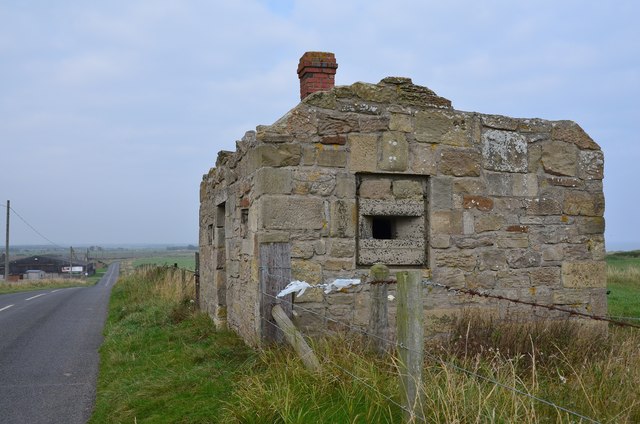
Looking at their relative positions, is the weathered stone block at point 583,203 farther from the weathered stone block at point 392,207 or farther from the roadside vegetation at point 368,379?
the weathered stone block at point 392,207

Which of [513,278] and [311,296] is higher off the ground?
[513,278]

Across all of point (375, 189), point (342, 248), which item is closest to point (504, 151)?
point (375, 189)

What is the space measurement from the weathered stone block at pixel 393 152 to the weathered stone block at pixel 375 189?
17 cm

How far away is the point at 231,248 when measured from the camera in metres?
8.89

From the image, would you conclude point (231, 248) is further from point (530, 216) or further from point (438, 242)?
point (530, 216)

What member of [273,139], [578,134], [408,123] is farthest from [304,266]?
[578,134]

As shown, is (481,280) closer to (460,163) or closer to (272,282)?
(460,163)

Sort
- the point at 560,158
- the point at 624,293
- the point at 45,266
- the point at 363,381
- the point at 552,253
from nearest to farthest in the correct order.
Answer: the point at 363,381, the point at 552,253, the point at 560,158, the point at 624,293, the point at 45,266

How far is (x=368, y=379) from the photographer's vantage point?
4.37 m

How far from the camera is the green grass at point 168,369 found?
211 inches

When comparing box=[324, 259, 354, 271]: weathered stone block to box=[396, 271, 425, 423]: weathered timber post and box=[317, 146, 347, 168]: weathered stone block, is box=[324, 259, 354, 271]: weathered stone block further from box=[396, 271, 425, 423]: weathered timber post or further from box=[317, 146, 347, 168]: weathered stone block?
box=[396, 271, 425, 423]: weathered timber post

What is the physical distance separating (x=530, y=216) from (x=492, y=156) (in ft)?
2.99

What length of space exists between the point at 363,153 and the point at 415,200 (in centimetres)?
87

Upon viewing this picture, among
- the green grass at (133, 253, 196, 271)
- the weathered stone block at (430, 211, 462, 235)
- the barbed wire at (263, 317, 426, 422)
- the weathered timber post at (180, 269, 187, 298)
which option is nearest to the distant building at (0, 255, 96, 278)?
the green grass at (133, 253, 196, 271)
